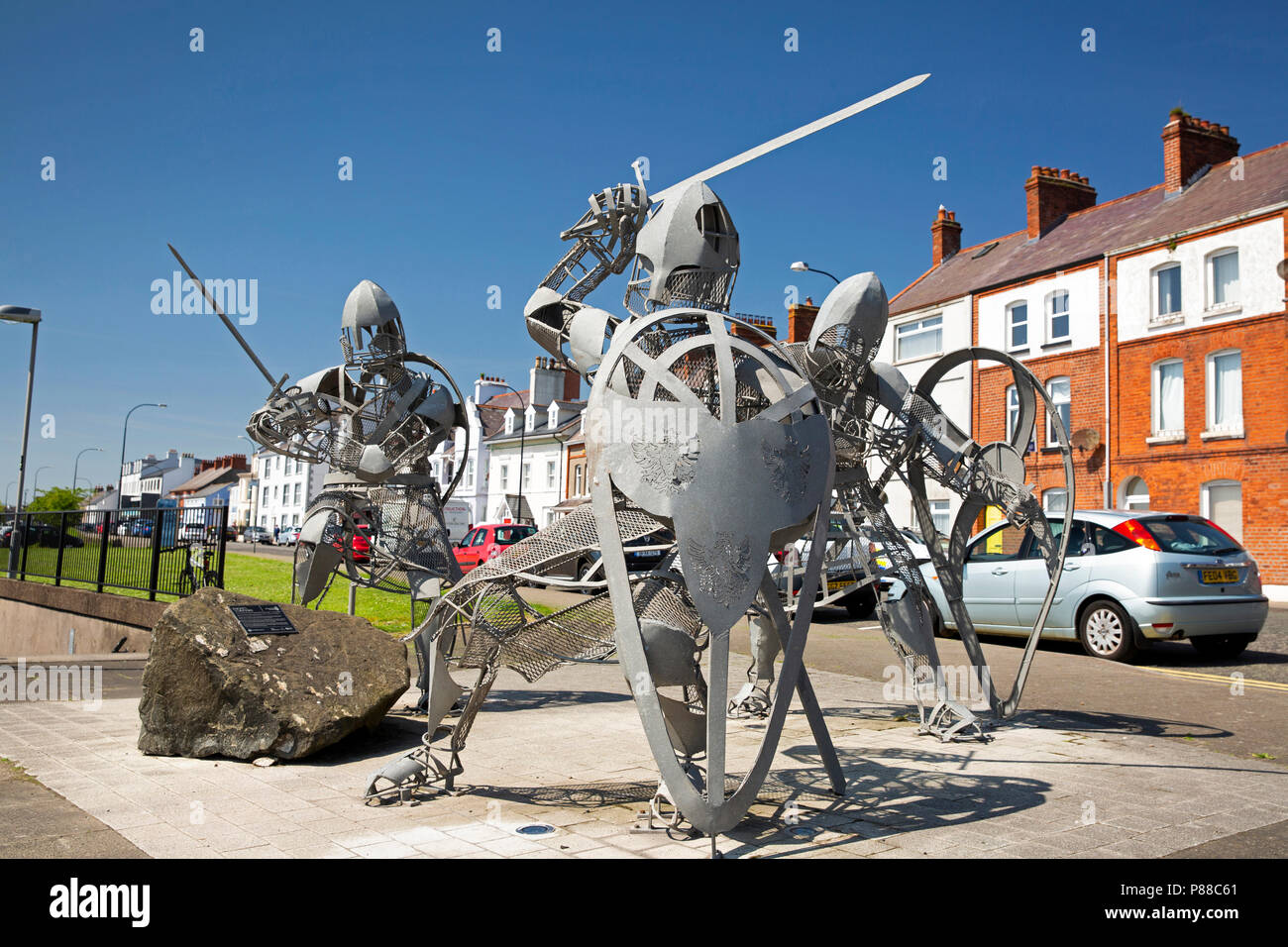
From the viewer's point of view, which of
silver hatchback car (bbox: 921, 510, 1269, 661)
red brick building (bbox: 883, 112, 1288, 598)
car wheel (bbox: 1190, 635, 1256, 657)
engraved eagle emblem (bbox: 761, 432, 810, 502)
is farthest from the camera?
red brick building (bbox: 883, 112, 1288, 598)

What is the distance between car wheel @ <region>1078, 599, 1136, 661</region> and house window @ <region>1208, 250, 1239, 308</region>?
14.2 meters

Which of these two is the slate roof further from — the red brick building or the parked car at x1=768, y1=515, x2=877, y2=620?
the parked car at x1=768, y1=515, x2=877, y2=620

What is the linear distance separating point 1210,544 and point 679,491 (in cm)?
948

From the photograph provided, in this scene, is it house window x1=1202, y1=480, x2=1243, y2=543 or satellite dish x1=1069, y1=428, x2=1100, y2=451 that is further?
satellite dish x1=1069, y1=428, x2=1100, y2=451

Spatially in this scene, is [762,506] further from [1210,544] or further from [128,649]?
[128,649]

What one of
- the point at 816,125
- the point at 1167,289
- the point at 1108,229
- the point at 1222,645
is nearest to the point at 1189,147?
the point at 1108,229

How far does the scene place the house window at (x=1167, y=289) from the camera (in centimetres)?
2319

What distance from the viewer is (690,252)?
5180mm

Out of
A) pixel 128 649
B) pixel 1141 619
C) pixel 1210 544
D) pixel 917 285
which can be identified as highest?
pixel 917 285

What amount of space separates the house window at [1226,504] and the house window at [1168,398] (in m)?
1.51

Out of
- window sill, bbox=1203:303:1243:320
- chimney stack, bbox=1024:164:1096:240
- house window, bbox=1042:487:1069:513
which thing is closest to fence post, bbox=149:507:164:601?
house window, bbox=1042:487:1069:513

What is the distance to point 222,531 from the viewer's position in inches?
530

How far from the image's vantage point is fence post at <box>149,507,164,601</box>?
14406mm
